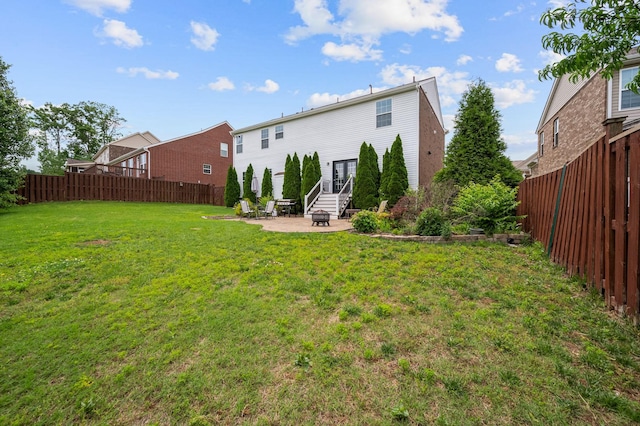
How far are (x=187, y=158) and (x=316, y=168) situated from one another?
1701cm

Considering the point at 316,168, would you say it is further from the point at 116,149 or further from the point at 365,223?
the point at 116,149

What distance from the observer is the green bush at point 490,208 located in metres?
7.68

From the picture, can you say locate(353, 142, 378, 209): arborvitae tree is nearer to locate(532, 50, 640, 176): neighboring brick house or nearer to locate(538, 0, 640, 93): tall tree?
locate(532, 50, 640, 176): neighboring brick house

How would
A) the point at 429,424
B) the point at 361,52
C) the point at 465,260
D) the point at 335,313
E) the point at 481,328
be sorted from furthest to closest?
the point at 361,52 < the point at 465,260 < the point at 335,313 < the point at 481,328 < the point at 429,424

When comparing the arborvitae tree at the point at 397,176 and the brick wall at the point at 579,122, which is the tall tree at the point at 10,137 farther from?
the brick wall at the point at 579,122

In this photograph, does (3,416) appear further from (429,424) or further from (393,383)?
(429,424)

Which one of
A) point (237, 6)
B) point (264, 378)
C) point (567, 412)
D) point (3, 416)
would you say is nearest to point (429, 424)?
point (567, 412)

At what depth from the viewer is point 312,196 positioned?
668 inches

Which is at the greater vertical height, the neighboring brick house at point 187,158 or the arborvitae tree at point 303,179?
the neighboring brick house at point 187,158

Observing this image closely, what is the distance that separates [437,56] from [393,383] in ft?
53.9

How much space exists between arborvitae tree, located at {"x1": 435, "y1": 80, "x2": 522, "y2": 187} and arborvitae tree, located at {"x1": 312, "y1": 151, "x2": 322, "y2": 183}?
772 cm

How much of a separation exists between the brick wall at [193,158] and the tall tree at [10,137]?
1252 centimetres

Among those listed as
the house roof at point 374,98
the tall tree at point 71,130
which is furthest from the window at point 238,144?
the tall tree at point 71,130

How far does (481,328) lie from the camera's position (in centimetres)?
306
